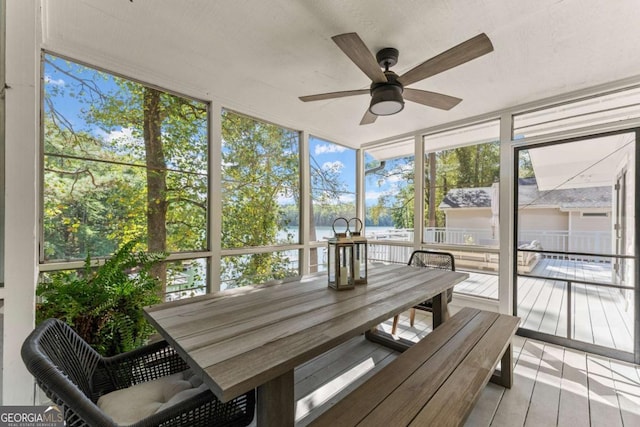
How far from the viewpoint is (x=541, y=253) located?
3.04m

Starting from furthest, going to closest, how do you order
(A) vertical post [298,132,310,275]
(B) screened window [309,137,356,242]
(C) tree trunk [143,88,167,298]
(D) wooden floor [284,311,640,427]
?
(B) screened window [309,137,356,242] → (A) vertical post [298,132,310,275] → (C) tree trunk [143,88,167,298] → (D) wooden floor [284,311,640,427]

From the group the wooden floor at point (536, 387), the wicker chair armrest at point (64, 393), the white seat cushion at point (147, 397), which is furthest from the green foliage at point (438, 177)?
the wicker chair armrest at point (64, 393)

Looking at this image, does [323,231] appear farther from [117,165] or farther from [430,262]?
[117,165]

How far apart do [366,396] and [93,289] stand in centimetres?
191

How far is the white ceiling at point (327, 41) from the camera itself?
1.67 metres

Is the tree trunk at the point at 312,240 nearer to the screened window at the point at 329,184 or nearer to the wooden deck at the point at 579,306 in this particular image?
the screened window at the point at 329,184

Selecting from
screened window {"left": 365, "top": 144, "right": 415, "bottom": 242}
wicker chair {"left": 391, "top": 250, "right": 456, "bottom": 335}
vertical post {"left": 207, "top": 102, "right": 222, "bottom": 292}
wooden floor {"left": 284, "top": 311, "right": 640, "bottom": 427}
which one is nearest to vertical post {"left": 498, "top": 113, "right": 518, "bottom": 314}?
wooden floor {"left": 284, "top": 311, "right": 640, "bottom": 427}

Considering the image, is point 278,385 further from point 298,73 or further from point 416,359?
point 298,73

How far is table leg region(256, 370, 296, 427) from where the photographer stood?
3.35ft

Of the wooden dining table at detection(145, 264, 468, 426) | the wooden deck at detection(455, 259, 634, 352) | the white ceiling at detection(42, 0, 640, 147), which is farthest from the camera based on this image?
the wooden deck at detection(455, 259, 634, 352)

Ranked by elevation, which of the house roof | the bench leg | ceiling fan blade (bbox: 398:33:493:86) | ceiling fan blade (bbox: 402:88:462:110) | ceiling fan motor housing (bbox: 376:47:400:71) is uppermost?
ceiling fan motor housing (bbox: 376:47:400:71)

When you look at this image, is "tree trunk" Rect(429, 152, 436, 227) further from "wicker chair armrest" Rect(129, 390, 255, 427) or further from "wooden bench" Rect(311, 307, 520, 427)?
"wicker chair armrest" Rect(129, 390, 255, 427)

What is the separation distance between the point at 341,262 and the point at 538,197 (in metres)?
2.69

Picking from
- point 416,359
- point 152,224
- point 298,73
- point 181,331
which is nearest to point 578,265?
point 416,359
